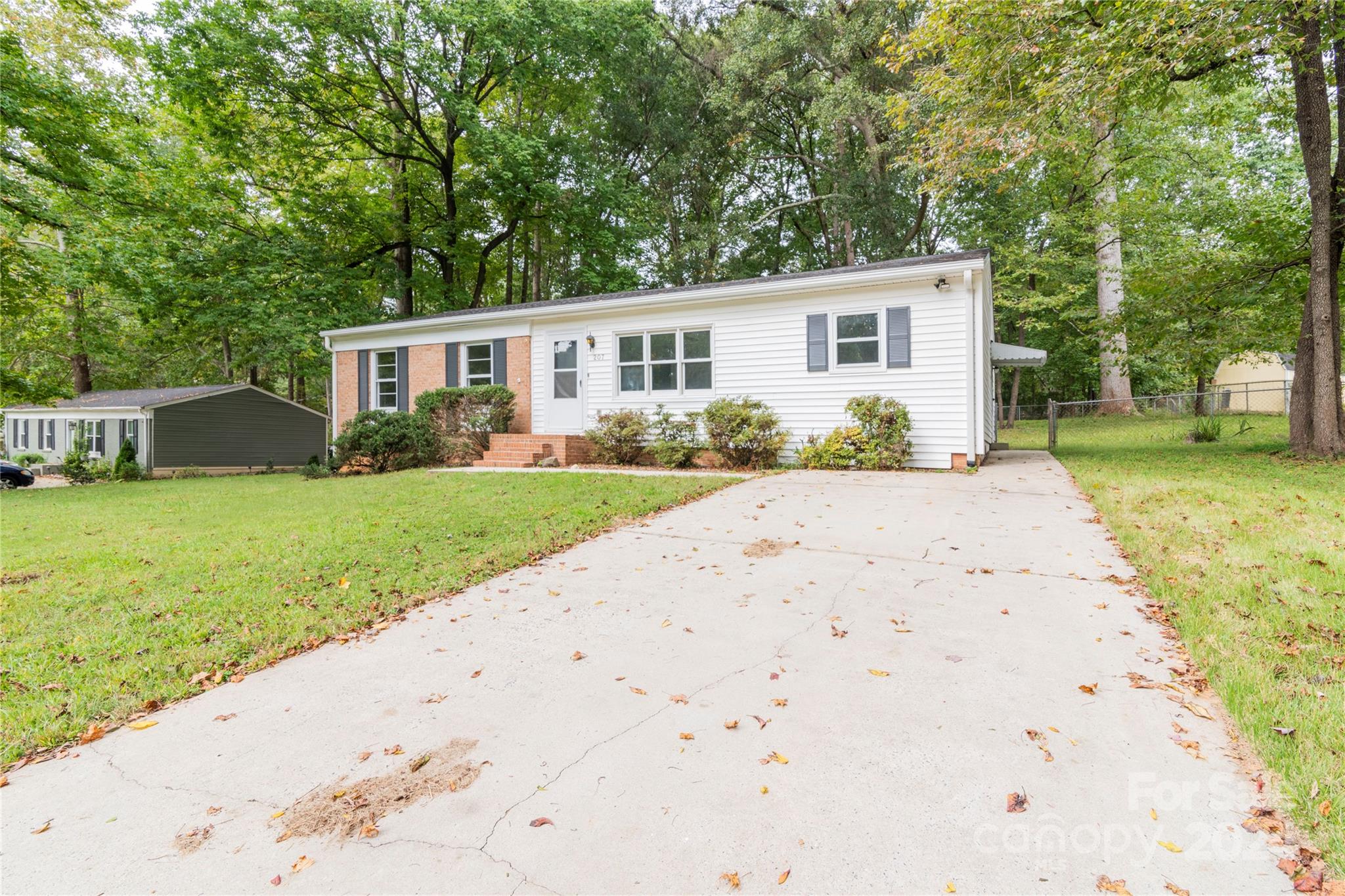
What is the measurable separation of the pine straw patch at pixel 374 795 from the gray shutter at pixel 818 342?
9527 millimetres

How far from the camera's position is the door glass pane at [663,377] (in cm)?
1213

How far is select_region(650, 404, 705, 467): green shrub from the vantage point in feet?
35.9

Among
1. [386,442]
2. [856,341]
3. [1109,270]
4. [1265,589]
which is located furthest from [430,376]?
[1109,270]

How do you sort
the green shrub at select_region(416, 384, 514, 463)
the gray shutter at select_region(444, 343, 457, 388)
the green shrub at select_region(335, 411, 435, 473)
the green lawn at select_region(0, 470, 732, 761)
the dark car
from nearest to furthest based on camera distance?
the green lawn at select_region(0, 470, 732, 761) < the green shrub at select_region(335, 411, 435, 473) < the green shrub at select_region(416, 384, 514, 463) < the gray shutter at select_region(444, 343, 457, 388) < the dark car

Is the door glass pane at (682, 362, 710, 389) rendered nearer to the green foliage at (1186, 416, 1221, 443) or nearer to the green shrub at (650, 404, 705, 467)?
the green shrub at (650, 404, 705, 467)

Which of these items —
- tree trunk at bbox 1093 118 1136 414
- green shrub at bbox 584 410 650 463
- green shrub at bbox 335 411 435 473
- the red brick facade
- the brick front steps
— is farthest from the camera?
tree trunk at bbox 1093 118 1136 414

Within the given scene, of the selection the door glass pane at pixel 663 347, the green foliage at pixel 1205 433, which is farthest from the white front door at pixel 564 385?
the green foliage at pixel 1205 433

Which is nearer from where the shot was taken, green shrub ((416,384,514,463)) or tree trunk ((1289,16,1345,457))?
tree trunk ((1289,16,1345,457))

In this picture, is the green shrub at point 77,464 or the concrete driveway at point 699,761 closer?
the concrete driveway at point 699,761

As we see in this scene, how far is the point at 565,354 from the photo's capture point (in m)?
13.1

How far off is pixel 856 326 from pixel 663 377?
12.4 ft

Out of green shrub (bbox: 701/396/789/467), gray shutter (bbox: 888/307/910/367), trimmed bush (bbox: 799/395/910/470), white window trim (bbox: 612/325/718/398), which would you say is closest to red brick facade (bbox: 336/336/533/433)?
white window trim (bbox: 612/325/718/398)

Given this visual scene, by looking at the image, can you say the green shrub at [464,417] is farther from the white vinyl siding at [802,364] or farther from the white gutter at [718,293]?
the white gutter at [718,293]

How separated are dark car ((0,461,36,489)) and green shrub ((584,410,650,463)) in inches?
692
